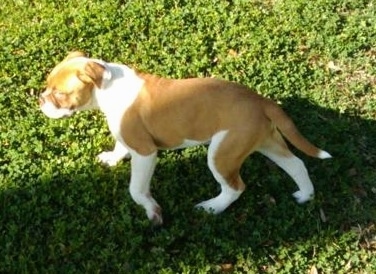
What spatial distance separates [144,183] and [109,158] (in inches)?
26.9

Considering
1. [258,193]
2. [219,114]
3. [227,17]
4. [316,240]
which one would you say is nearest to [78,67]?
[219,114]

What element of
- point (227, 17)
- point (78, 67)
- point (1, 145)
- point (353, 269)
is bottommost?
point (353, 269)

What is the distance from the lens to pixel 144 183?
4953 mm

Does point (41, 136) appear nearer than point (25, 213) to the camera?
No

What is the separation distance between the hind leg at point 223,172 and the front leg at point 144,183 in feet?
1.21

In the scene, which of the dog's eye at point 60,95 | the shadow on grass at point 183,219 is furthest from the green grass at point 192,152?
the dog's eye at point 60,95

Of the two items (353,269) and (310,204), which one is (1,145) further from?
(353,269)

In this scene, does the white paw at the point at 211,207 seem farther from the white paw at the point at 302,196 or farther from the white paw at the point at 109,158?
the white paw at the point at 109,158

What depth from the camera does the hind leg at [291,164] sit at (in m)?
5.00

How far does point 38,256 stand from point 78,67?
1411mm

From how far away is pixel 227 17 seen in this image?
6.95 meters

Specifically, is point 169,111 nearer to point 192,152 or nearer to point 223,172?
point 223,172

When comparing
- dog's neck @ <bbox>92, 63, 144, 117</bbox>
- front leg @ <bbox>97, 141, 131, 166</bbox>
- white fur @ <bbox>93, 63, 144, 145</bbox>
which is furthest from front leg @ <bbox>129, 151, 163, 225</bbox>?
front leg @ <bbox>97, 141, 131, 166</bbox>

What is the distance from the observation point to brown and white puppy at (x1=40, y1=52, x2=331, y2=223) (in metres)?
4.64
